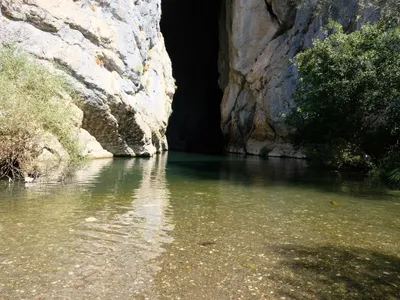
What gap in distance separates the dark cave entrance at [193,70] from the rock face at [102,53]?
2824 cm

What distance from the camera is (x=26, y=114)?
37.6ft

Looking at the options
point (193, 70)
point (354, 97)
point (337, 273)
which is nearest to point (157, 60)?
point (354, 97)

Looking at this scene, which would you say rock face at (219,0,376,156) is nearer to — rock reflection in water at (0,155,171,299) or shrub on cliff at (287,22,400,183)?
shrub on cliff at (287,22,400,183)

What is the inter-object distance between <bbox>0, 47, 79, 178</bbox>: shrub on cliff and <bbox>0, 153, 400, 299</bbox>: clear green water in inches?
64.5

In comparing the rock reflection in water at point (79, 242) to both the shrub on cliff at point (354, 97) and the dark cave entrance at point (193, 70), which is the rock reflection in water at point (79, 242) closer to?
the shrub on cliff at point (354, 97)

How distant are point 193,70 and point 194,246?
6221 centimetres

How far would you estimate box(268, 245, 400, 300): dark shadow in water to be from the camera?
4.36 m

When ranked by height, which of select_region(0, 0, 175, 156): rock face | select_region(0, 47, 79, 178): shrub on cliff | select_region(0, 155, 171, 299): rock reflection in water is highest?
select_region(0, 0, 175, 156): rock face

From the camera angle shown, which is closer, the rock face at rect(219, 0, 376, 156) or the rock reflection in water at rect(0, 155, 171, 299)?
the rock reflection in water at rect(0, 155, 171, 299)

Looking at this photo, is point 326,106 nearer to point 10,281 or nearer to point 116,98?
point 116,98

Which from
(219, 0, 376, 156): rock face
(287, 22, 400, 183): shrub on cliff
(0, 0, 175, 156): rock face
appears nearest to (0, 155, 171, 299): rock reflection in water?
(287, 22, 400, 183): shrub on cliff

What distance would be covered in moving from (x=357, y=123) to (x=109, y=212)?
15211 mm

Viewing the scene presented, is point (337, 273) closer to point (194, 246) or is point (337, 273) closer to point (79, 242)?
point (194, 246)

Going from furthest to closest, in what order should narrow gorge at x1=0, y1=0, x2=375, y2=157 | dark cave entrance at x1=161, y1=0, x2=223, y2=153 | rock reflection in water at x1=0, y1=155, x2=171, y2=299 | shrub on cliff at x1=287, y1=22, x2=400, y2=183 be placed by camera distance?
dark cave entrance at x1=161, y1=0, x2=223, y2=153 < narrow gorge at x1=0, y1=0, x2=375, y2=157 < shrub on cliff at x1=287, y1=22, x2=400, y2=183 < rock reflection in water at x1=0, y1=155, x2=171, y2=299
